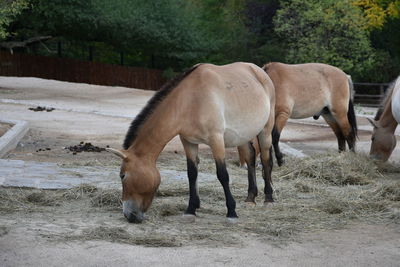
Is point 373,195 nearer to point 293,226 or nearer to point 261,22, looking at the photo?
point 293,226

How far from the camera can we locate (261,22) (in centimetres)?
3456

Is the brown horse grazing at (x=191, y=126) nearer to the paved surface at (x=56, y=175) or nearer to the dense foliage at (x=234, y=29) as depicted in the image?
the paved surface at (x=56, y=175)

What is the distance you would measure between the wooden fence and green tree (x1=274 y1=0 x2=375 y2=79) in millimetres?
8896

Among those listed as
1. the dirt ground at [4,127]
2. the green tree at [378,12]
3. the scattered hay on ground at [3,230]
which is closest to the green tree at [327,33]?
the green tree at [378,12]

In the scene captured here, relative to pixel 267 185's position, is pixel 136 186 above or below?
above

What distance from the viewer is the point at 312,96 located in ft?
37.7

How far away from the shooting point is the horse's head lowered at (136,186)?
660 cm

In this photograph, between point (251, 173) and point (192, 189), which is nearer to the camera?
point (192, 189)

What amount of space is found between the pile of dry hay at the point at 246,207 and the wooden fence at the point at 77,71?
26.6m

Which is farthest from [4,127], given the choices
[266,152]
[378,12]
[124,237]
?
[378,12]

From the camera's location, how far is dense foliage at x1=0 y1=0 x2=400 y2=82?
28188 millimetres

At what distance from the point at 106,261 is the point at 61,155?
615 centimetres

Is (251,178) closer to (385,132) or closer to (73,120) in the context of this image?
(385,132)

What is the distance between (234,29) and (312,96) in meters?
23.1
